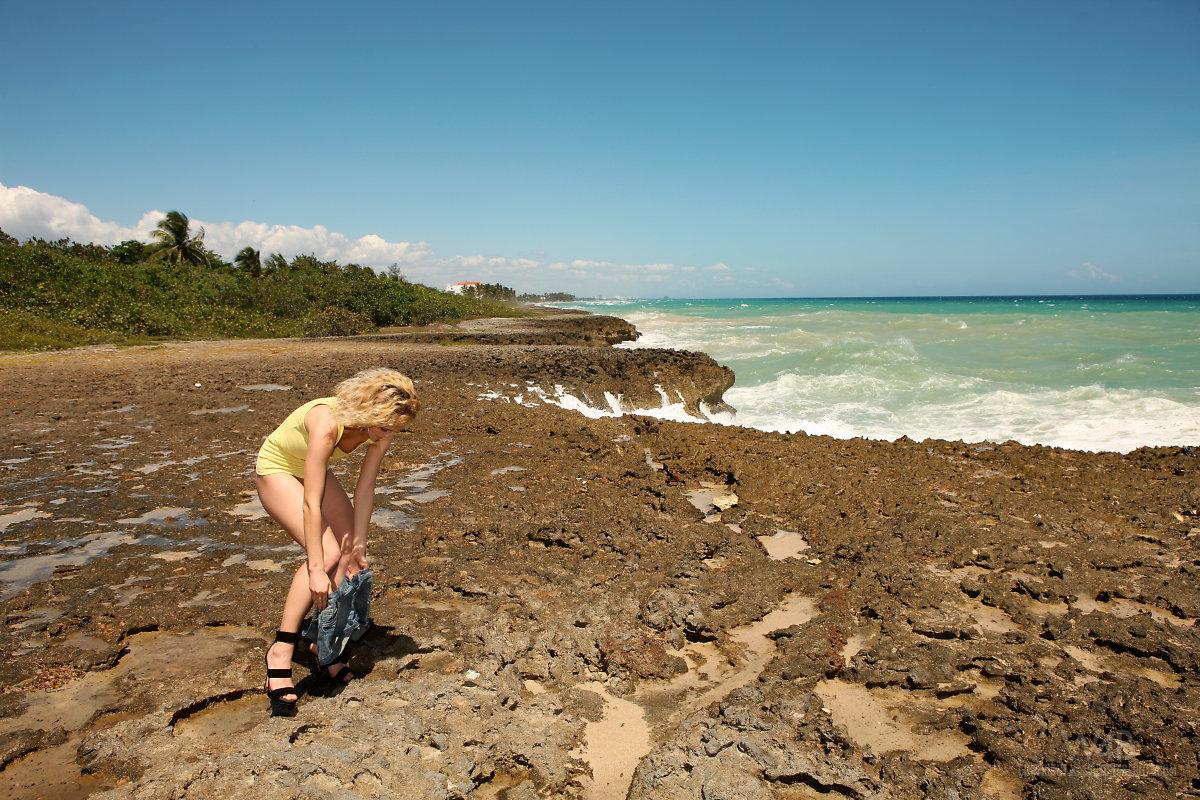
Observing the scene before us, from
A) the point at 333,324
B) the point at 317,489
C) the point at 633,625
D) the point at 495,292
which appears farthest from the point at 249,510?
the point at 495,292

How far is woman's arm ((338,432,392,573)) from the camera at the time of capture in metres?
3.10

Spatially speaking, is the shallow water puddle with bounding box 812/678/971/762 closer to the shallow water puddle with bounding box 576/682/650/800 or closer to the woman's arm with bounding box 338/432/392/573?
the shallow water puddle with bounding box 576/682/650/800

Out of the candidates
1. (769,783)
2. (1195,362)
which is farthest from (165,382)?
(1195,362)

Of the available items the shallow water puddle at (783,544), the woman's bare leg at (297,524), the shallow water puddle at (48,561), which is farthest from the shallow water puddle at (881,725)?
the shallow water puddle at (48,561)

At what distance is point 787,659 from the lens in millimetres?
3459

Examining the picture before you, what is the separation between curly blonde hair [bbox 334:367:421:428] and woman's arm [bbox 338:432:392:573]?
20 cm

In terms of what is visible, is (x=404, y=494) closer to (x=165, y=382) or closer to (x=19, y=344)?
(x=165, y=382)

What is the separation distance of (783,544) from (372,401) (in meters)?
3.49

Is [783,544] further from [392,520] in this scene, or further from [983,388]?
[983,388]

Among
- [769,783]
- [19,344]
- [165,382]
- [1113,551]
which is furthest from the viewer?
[19,344]

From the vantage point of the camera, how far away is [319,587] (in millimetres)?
2881

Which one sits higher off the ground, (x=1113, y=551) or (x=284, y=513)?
(x=284, y=513)

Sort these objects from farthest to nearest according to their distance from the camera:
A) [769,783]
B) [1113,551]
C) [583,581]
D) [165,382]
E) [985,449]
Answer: [165,382]
[985,449]
[1113,551]
[583,581]
[769,783]

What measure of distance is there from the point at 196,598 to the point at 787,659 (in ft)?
11.3
